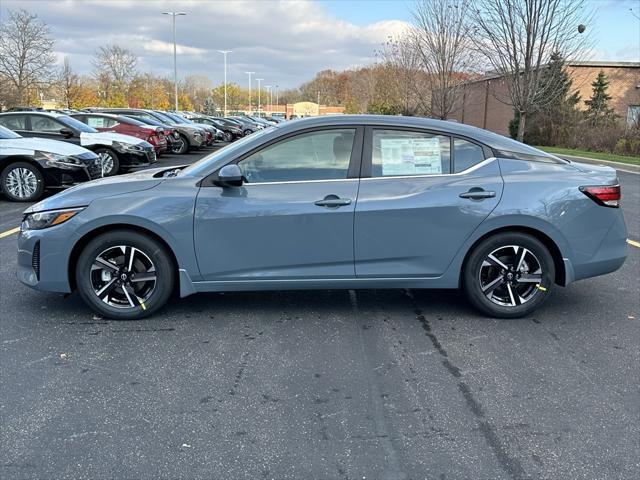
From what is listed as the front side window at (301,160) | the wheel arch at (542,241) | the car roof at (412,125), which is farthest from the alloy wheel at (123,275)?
the wheel arch at (542,241)

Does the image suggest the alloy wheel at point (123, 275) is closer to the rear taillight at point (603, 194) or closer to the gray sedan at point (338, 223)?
the gray sedan at point (338, 223)

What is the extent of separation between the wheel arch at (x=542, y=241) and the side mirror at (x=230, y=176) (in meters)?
1.83

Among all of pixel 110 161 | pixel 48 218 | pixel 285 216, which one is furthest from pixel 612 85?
pixel 48 218

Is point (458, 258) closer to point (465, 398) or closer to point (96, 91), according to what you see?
point (465, 398)

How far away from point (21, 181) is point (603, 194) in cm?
923

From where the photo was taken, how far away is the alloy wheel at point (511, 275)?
4.50m

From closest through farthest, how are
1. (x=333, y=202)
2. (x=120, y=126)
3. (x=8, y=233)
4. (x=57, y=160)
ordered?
(x=333, y=202), (x=8, y=233), (x=57, y=160), (x=120, y=126)

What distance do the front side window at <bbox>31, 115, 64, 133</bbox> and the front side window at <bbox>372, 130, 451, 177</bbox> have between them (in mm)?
10609

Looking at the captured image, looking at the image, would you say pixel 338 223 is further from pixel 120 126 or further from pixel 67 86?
pixel 67 86

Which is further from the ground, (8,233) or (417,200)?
(417,200)

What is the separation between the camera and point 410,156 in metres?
4.49

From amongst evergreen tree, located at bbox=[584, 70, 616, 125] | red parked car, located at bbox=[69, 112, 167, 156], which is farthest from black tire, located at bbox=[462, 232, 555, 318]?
evergreen tree, located at bbox=[584, 70, 616, 125]

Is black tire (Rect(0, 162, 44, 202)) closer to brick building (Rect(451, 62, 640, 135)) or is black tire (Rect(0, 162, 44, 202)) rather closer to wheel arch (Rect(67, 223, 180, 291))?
wheel arch (Rect(67, 223, 180, 291))

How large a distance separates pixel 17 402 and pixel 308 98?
412ft
